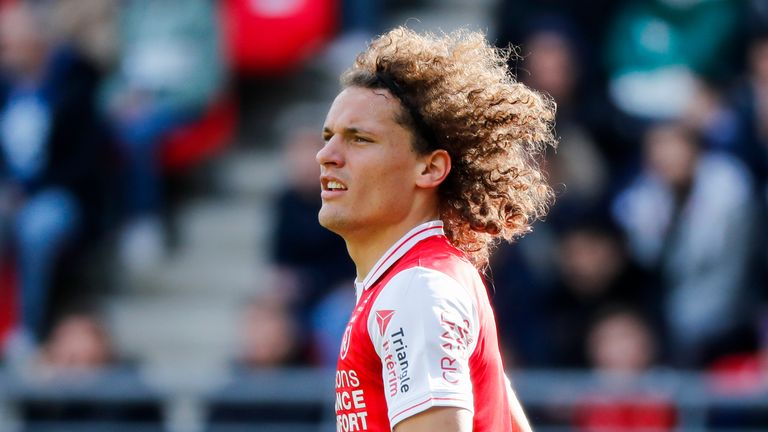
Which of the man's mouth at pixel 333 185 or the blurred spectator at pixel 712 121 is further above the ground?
the blurred spectator at pixel 712 121

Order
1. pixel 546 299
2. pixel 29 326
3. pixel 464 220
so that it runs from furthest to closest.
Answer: pixel 29 326 < pixel 546 299 < pixel 464 220

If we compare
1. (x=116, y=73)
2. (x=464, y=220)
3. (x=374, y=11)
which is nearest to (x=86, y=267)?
(x=116, y=73)

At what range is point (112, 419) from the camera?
26.8 feet

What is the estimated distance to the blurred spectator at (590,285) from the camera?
7906mm

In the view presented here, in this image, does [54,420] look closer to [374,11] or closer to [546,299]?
[546,299]

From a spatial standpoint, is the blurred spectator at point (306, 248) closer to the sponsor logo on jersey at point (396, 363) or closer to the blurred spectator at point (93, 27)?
the blurred spectator at point (93, 27)

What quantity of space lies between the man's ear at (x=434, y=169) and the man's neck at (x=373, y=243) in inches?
4.5

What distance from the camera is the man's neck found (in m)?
3.94

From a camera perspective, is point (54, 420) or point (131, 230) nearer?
point (54, 420)

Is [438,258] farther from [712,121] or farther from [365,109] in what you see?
[712,121]

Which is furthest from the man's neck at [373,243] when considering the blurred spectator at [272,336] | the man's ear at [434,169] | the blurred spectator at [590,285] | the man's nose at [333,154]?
the blurred spectator at [590,285]

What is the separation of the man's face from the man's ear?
19 millimetres

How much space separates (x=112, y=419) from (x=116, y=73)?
2.89 m

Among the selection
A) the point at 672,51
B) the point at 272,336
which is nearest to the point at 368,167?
the point at 272,336
